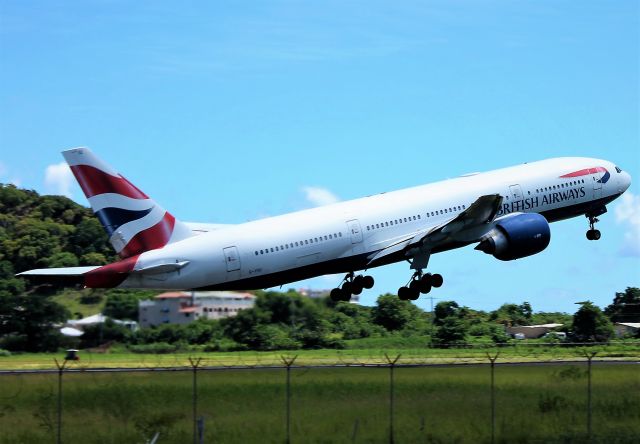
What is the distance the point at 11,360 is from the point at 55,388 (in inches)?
645

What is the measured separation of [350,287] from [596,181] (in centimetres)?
1629

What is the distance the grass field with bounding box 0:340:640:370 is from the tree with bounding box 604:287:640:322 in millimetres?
15673

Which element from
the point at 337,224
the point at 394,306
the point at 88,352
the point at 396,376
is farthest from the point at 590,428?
the point at 394,306

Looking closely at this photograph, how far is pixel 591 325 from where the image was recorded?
70.9 metres

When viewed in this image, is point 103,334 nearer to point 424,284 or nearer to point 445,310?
point 424,284

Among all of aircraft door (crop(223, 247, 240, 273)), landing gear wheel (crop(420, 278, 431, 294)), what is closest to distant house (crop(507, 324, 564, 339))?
landing gear wheel (crop(420, 278, 431, 294))

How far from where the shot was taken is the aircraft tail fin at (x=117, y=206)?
49562mm

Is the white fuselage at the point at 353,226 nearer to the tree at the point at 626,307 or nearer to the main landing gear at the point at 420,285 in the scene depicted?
the main landing gear at the point at 420,285

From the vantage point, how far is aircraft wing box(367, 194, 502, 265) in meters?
55.9

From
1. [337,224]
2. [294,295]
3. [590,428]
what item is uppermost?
[337,224]

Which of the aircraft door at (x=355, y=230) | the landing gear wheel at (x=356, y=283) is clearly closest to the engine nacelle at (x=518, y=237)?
the landing gear wheel at (x=356, y=283)

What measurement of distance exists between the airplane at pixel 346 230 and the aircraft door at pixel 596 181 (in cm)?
6

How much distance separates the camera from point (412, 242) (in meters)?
57.4

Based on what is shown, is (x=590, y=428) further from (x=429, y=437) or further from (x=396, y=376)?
(x=396, y=376)
